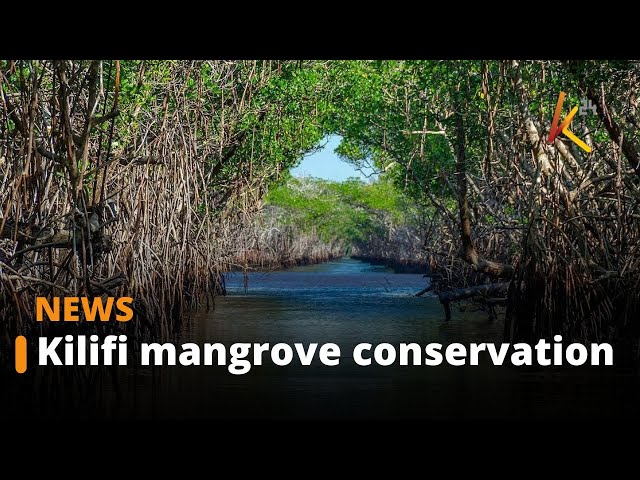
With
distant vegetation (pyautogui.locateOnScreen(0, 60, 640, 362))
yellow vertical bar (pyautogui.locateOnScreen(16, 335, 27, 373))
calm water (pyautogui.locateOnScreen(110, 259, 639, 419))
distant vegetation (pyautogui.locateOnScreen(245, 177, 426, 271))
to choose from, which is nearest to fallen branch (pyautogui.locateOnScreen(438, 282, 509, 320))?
distant vegetation (pyautogui.locateOnScreen(0, 60, 640, 362))

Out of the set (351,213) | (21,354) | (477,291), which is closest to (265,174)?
(477,291)

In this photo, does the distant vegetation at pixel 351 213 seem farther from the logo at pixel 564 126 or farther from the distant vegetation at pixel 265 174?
the logo at pixel 564 126

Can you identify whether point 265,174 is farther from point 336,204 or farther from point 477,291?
point 336,204

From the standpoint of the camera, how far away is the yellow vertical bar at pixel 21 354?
6328mm

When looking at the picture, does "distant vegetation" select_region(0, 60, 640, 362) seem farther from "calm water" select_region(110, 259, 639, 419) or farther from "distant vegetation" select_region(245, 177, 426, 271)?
"distant vegetation" select_region(245, 177, 426, 271)

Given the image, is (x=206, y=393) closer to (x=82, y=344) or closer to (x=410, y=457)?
(x=82, y=344)

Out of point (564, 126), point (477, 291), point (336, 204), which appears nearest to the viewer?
point (564, 126)

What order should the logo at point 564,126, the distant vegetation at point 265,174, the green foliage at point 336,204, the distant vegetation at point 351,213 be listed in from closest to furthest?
1. the distant vegetation at point 265,174
2. the logo at point 564,126
3. the distant vegetation at point 351,213
4. the green foliage at point 336,204

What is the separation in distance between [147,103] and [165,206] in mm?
1570

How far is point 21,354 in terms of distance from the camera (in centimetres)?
648

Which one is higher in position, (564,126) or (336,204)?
(564,126)

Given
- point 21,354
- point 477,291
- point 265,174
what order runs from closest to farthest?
point 21,354, point 477,291, point 265,174

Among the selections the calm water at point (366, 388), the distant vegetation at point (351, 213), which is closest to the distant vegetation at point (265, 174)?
the calm water at point (366, 388)
